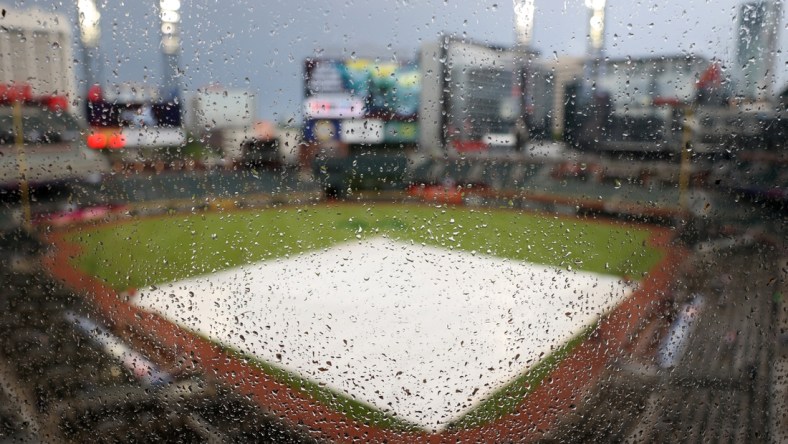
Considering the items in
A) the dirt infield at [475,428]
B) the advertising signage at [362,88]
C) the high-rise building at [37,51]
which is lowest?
the dirt infield at [475,428]

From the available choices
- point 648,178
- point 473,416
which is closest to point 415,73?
point 648,178

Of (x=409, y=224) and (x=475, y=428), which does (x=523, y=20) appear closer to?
(x=409, y=224)

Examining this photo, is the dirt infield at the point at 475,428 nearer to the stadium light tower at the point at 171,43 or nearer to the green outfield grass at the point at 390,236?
the green outfield grass at the point at 390,236

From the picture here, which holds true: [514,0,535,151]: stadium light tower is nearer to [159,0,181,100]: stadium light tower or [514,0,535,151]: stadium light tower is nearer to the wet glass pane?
the wet glass pane

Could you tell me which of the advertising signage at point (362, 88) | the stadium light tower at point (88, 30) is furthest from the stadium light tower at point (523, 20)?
the stadium light tower at point (88, 30)

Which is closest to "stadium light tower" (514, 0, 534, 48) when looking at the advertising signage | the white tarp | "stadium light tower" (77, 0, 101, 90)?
the advertising signage
